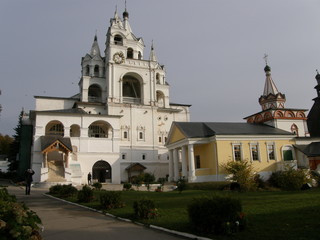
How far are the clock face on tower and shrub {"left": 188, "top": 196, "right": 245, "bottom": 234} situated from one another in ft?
139

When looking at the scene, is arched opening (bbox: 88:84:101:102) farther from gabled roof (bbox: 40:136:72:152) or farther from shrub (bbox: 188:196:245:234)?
shrub (bbox: 188:196:245:234)

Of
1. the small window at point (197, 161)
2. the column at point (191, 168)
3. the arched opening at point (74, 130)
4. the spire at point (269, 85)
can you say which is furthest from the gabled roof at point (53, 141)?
the spire at point (269, 85)

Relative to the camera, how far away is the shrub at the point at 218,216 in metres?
7.62

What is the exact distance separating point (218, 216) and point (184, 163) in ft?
86.4

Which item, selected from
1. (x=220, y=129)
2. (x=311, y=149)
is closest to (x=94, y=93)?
(x=220, y=129)

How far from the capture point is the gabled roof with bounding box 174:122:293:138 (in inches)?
1293

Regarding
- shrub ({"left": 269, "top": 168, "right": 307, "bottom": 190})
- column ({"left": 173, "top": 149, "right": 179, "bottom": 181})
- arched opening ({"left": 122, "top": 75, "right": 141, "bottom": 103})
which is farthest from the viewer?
arched opening ({"left": 122, "top": 75, "right": 141, "bottom": 103})

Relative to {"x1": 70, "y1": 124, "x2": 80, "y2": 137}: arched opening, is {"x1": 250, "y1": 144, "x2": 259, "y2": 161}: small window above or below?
below

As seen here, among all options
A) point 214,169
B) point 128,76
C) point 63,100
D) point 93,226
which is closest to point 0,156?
point 63,100

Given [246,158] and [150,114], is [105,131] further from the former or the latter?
[246,158]

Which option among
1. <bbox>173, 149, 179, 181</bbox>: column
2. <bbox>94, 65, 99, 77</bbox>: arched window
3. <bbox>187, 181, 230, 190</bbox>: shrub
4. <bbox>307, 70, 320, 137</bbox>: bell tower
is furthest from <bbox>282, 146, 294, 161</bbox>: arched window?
<bbox>94, 65, 99, 77</bbox>: arched window

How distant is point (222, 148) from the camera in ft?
104

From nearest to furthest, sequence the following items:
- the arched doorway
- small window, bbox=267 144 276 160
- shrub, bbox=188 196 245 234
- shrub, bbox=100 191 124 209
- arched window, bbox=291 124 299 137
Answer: shrub, bbox=188 196 245 234, shrub, bbox=100 191 124 209, small window, bbox=267 144 276 160, the arched doorway, arched window, bbox=291 124 299 137

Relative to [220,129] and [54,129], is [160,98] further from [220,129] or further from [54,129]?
[220,129]
